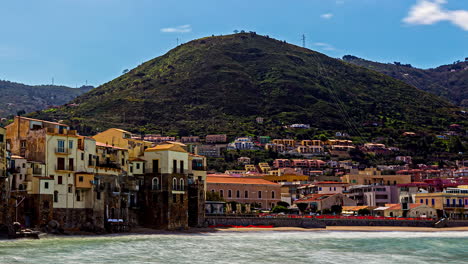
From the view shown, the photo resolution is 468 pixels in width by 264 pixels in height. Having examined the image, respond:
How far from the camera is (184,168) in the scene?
84062 mm

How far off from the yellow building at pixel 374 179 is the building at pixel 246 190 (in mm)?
31600

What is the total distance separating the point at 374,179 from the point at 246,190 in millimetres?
41028

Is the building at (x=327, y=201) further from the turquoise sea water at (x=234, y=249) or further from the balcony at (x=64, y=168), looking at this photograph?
the balcony at (x=64, y=168)

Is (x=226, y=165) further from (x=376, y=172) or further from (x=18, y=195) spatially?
(x=18, y=195)

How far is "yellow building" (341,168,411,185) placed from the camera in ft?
496

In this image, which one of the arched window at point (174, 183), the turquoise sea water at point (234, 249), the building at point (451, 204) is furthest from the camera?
the building at point (451, 204)

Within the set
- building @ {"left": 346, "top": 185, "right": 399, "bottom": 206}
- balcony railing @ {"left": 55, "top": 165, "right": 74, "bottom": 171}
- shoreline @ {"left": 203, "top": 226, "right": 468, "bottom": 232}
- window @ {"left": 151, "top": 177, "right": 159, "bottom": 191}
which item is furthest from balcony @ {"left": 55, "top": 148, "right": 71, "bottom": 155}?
building @ {"left": 346, "top": 185, "right": 399, "bottom": 206}

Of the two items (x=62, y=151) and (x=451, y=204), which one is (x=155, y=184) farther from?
(x=451, y=204)

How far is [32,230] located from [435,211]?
2788 inches

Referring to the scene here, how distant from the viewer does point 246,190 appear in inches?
4924

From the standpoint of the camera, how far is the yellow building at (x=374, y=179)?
151 m

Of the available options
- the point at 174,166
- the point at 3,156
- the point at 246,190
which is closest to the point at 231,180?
the point at 246,190

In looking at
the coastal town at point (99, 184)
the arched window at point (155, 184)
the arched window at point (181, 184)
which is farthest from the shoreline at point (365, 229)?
the arched window at point (155, 184)

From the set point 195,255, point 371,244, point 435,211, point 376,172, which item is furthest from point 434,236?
point 376,172
